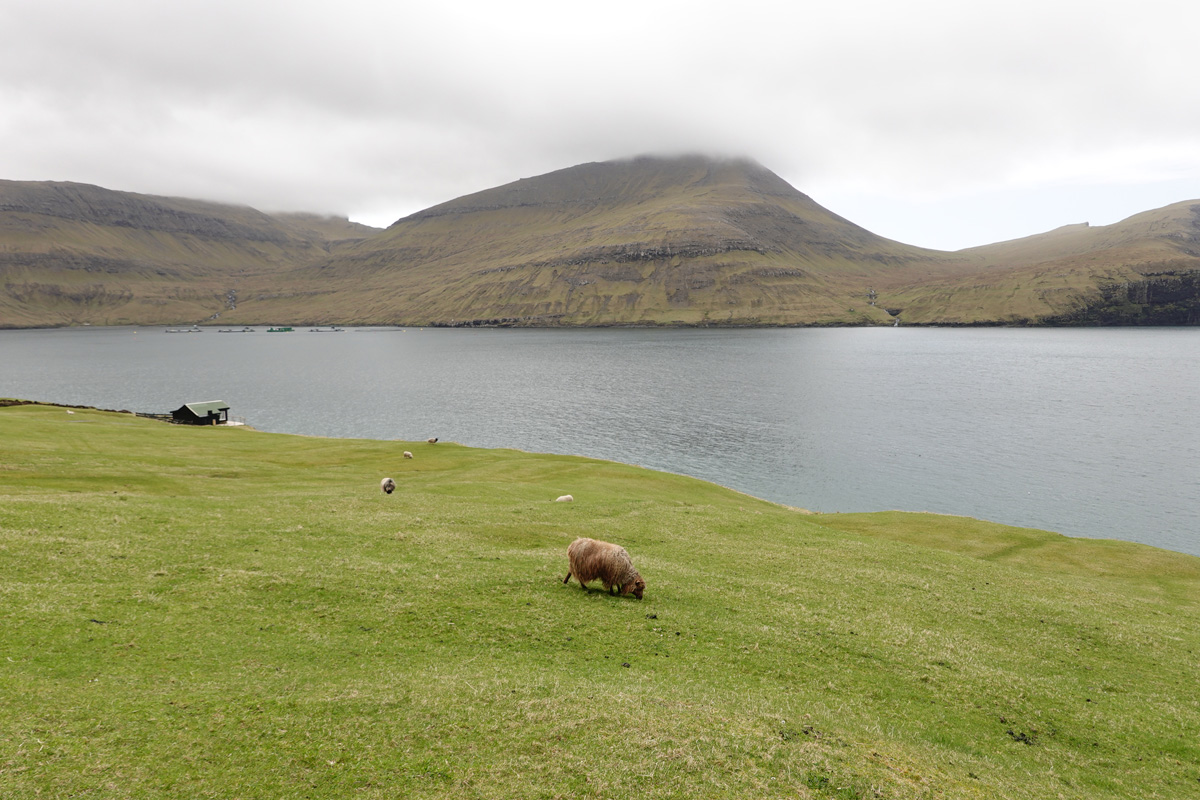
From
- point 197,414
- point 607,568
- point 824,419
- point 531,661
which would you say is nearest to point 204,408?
point 197,414

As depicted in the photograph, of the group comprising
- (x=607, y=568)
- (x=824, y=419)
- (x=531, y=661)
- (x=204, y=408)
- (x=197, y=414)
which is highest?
(x=204, y=408)

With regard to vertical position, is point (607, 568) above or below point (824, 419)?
above

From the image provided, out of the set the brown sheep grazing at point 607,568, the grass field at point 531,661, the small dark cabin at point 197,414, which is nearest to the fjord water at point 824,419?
the small dark cabin at point 197,414

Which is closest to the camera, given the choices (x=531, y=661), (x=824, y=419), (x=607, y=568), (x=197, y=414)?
(x=531, y=661)

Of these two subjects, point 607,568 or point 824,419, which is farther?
point 824,419

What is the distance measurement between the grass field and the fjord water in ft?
70.7

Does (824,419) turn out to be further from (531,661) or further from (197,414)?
(197,414)

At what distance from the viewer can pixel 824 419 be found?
365 ft

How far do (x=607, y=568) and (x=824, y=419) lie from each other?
97583 mm

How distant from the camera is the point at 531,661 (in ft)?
56.4

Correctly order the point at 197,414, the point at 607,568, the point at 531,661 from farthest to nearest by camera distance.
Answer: the point at 197,414
the point at 607,568
the point at 531,661

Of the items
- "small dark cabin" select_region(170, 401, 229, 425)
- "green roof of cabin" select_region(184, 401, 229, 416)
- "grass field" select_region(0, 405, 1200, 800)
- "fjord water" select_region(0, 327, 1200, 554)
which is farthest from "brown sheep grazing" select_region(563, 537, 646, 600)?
"green roof of cabin" select_region(184, 401, 229, 416)

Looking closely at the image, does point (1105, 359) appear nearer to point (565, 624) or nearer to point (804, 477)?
point (804, 477)

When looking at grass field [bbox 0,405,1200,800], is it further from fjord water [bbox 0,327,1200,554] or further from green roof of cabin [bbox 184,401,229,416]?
green roof of cabin [bbox 184,401,229,416]
